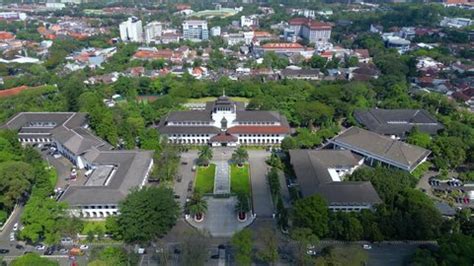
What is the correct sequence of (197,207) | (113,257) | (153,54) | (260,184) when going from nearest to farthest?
1. (113,257)
2. (197,207)
3. (260,184)
4. (153,54)

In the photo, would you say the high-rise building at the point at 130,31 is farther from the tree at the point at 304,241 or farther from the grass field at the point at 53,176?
the tree at the point at 304,241

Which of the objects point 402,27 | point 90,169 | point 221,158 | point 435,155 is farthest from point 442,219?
point 402,27

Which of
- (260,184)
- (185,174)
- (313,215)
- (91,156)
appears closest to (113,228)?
(185,174)

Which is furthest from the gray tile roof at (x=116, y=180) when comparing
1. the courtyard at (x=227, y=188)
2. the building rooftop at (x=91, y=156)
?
the courtyard at (x=227, y=188)

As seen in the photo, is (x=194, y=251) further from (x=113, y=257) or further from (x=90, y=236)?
(x=90, y=236)

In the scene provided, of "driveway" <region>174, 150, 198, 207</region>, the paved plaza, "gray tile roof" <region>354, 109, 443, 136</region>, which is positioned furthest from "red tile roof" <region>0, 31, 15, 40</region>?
"gray tile roof" <region>354, 109, 443, 136</region>

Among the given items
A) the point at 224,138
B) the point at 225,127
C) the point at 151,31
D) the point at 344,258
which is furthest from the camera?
the point at 151,31

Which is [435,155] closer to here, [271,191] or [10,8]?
[271,191]
